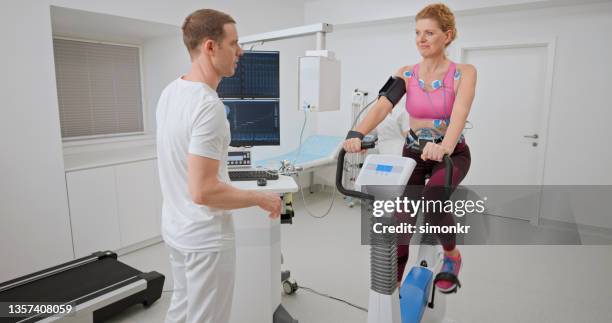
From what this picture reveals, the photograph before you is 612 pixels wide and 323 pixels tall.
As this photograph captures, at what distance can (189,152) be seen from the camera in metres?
1.27

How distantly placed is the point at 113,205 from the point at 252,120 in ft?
4.95

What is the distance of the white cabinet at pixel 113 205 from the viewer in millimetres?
3207

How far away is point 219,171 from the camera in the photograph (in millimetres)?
1425

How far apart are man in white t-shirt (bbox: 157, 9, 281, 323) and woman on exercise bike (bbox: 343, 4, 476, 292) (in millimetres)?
586

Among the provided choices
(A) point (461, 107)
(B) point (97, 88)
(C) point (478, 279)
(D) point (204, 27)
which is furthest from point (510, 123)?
(B) point (97, 88)

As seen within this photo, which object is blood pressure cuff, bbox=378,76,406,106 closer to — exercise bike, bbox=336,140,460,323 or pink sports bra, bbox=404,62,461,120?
pink sports bra, bbox=404,62,461,120

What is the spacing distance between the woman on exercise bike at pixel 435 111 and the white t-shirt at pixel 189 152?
23.6 inches

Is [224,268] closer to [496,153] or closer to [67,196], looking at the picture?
[67,196]

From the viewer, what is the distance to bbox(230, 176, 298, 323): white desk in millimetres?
2260

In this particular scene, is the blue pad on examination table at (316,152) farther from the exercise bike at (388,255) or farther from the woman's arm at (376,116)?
the exercise bike at (388,255)

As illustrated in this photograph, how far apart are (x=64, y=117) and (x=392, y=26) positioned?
12.8 ft

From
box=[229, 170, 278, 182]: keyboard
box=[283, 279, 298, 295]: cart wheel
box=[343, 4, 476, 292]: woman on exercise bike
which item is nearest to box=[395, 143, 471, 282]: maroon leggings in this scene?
box=[343, 4, 476, 292]: woman on exercise bike

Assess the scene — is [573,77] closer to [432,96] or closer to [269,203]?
[432,96]

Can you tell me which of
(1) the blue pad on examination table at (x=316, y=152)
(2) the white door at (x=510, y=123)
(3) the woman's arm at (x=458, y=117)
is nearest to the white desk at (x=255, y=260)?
(3) the woman's arm at (x=458, y=117)
